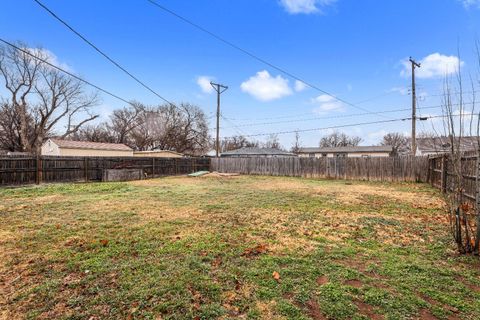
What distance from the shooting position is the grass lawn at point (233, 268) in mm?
2021

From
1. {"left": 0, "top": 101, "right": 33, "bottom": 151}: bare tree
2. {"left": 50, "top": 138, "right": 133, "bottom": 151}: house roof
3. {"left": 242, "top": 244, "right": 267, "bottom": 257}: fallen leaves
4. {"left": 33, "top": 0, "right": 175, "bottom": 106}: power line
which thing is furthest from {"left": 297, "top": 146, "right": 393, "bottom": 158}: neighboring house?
{"left": 0, "top": 101, "right": 33, "bottom": 151}: bare tree

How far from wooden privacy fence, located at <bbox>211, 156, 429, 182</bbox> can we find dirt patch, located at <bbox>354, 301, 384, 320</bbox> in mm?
13523

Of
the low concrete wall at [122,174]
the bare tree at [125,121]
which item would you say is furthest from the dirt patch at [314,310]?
the bare tree at [125,121]

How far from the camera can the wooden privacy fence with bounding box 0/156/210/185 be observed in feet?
33.7

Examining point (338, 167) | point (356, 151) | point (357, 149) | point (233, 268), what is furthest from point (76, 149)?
point (357, 149)

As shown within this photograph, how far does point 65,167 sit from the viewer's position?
39.5 feet

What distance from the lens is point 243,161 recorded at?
20.4 m

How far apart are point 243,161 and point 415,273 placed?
58.7 feet

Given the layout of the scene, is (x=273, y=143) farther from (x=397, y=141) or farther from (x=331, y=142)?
(x=397, y=141)

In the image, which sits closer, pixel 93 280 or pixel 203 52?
pixel 93 280

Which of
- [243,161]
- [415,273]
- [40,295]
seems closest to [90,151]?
[243,161]

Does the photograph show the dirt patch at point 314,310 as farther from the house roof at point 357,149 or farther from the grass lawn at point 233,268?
the house roof at point 357,149

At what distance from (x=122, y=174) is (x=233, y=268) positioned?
12.9m

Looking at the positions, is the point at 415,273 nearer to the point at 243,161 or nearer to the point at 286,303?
the point at 286,303
